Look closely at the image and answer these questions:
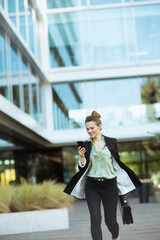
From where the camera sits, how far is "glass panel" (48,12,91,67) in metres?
18.4

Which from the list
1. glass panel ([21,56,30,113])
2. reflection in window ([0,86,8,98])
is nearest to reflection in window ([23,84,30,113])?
glass panel ([21,56,30,113])

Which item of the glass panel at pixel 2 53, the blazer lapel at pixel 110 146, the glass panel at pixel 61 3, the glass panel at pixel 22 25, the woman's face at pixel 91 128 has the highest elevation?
the glass panel at pixel 61 3

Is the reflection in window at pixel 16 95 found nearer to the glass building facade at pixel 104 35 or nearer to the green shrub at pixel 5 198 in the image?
A: the green shrub at pixel 5 198

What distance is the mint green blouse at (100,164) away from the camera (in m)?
4.46

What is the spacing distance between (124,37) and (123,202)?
48.6 ft

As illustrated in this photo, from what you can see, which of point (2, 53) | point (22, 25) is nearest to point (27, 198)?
point (2, 53)

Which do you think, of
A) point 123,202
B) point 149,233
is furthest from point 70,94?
point 123,202

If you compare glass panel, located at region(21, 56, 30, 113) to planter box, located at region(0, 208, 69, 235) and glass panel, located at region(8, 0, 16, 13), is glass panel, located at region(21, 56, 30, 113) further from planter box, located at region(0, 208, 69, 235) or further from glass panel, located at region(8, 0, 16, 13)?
planter box, located at region(0, 208, 69, 235)

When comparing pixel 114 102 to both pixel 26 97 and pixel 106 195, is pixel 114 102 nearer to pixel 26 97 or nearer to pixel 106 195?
pixel 26 97

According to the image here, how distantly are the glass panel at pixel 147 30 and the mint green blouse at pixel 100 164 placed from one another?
47.4ft

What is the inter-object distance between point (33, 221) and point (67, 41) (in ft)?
38.8

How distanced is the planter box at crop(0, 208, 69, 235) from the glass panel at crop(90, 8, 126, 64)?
11409mm

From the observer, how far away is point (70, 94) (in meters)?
18.7

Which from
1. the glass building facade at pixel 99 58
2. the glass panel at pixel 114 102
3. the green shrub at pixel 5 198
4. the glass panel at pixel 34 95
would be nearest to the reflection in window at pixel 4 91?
the green shrub at pixel 5 198
